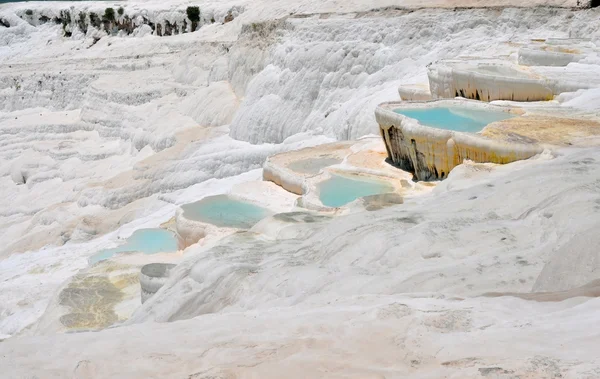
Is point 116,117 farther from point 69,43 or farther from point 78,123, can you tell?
point 69,43

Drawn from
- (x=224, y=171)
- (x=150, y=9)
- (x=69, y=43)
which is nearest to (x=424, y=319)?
(x=224, y=171)

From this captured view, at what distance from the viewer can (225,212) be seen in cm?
824

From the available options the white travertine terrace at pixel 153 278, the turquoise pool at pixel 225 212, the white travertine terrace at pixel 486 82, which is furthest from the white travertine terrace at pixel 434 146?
the white travertine terrace at pixel 153 278

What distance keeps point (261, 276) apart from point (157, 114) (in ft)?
44.8

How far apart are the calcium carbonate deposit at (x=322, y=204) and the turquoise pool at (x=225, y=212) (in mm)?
41

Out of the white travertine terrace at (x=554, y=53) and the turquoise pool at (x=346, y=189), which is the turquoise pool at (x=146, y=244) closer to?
the turquoise pool at (x=346, y=189)

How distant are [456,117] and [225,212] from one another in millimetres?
3063

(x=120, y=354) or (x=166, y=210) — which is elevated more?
(x=120, y=354)

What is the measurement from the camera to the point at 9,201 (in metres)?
15.6

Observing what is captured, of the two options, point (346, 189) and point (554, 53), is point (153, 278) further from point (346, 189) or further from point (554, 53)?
point (554, 53)

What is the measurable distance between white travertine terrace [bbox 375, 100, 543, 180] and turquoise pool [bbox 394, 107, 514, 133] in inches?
3.9

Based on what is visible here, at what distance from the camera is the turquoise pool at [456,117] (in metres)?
7.77

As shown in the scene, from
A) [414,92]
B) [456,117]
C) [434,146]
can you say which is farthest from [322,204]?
[414,92]

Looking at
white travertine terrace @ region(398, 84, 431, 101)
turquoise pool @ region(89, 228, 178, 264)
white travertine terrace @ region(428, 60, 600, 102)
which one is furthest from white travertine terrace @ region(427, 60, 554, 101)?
turquoise pool @ region(89, 228, 178, 264)
